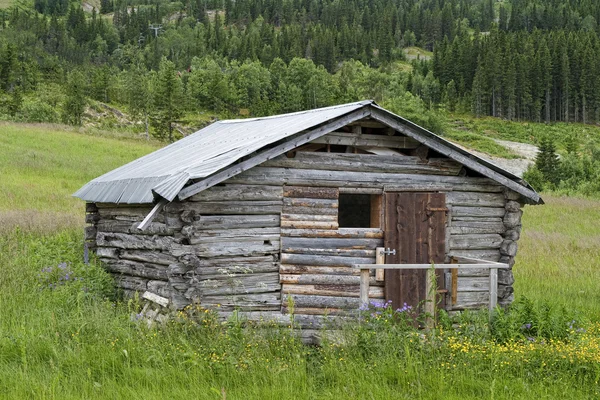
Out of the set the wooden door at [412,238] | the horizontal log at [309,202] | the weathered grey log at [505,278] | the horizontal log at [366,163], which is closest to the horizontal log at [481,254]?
the weathered grey log at [505,278]

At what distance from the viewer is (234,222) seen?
11.4m

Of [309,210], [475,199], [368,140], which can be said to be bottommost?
[309,210]

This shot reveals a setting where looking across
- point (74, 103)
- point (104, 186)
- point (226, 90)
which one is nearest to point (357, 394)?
point (104, 186)

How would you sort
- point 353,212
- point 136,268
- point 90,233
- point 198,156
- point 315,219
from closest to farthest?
1. point 315,219
2. point 198,156
3. point 136,268
4. point 90,233
5. point 353,212

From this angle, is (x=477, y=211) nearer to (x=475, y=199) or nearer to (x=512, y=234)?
(x=475, y=199)

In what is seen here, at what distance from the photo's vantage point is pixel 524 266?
62.0 feet

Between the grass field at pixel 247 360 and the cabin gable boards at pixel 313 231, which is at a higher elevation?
the cabin gable boards at pixel 313 231

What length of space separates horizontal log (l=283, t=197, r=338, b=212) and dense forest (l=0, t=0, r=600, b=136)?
44843mm

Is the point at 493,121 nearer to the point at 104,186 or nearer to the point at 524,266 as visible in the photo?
the point at 524,266

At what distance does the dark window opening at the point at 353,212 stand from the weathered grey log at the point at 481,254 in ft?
12.9

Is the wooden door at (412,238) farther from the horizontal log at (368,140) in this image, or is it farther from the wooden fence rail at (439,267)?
the horizontal log at (368,140)

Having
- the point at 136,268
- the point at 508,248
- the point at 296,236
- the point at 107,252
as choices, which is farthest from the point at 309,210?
the point at 107,252

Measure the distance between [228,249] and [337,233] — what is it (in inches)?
77.1

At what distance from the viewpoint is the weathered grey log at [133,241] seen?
11809mm
